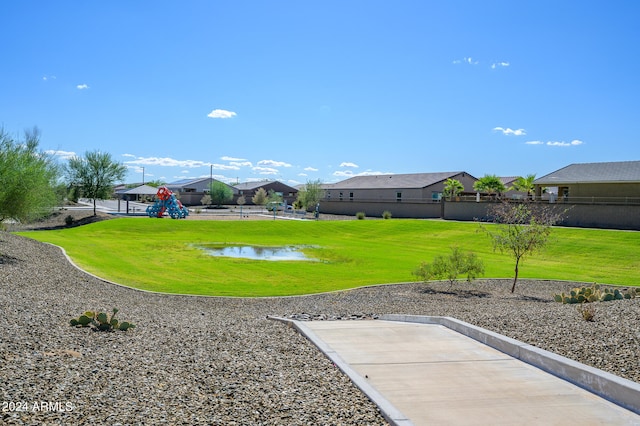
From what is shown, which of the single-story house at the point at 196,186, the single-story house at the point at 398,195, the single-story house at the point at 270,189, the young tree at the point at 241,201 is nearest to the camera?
the single-story house at the point at 398,195

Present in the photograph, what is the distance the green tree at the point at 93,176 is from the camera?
209ft

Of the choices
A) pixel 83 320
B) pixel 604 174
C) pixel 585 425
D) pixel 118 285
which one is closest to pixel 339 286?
pixel 118 285

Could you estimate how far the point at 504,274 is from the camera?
952 inches

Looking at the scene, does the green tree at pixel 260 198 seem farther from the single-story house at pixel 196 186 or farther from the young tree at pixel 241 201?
the single-story house at pixel 196 186

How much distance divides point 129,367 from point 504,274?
20335 mm

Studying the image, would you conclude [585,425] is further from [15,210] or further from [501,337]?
[15,210]

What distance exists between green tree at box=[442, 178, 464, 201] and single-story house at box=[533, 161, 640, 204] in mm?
14733

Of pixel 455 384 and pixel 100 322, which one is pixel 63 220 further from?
pixel 455 384

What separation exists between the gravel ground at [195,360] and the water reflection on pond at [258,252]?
15.7 meters

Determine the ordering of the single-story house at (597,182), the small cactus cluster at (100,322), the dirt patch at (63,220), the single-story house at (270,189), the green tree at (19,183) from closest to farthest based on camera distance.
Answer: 1. the small cactus cluster at (100,322)
2. the green tree at (19,183)
3. the single-story house at (597,182)
4. the dirt patch at (63,220)
5. the single-story house at (270,189)

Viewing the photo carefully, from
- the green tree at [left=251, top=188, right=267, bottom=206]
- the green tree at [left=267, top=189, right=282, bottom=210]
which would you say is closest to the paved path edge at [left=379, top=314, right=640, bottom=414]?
the green tree at [left=267, top=189, right=282, bottom=210]

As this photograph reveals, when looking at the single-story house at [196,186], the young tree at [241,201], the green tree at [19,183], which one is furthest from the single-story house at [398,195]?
the green tree at [19,183]

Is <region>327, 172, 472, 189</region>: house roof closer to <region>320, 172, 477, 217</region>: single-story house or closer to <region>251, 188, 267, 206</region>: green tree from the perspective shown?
<region>320, 172, 477, 217</region>: single-story house

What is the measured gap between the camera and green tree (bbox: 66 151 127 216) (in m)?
63.8
